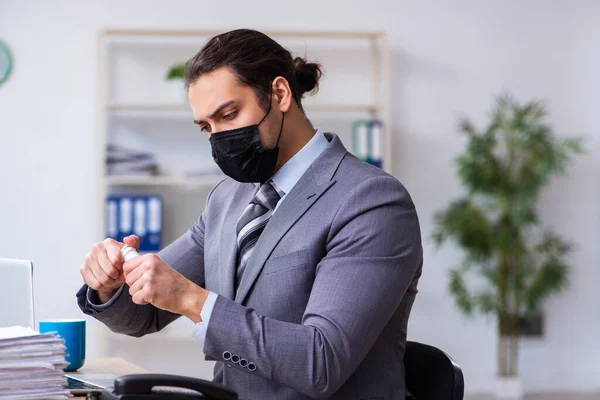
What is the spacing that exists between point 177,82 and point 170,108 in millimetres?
160

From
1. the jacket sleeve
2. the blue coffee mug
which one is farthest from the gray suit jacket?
the blue coffee mug

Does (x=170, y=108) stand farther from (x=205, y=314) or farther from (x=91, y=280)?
(x=205, y=314)

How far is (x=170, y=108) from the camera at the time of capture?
432 centimetres

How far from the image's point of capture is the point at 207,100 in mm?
1653

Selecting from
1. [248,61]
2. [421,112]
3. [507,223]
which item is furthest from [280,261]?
[421,112]

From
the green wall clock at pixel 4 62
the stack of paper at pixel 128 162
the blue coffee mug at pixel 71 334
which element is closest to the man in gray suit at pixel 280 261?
the blue coffee mug at pixel 71 334

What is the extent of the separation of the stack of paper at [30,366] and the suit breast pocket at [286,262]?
1.55ft

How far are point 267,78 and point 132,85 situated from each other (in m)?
3.07

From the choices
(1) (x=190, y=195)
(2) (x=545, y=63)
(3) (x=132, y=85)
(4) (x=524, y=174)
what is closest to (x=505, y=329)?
(4) (x=524, y=174)

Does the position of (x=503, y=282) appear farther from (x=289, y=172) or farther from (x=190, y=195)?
(x=289, y=172)

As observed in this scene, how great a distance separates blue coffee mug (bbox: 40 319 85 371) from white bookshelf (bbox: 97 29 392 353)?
2689 millimetres

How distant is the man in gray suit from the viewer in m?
1.39

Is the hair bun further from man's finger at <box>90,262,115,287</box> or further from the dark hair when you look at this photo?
man's finger at <box>90,262,115,287</box>

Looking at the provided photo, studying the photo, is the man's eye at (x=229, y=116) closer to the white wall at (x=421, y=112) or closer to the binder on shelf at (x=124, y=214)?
the binder on shelf at (x=124, y=214)
